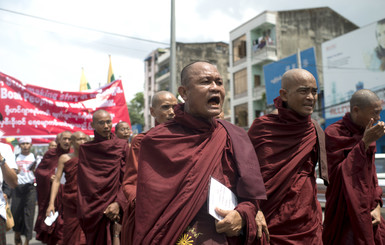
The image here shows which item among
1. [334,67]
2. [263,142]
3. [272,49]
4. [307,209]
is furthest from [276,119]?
[272,49]

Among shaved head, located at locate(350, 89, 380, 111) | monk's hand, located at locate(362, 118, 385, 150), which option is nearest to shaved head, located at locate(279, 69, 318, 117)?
monk's hand, located at locate(362, 118, 385, 150)

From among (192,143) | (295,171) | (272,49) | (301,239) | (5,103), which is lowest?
(301,239)

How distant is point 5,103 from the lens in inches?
285

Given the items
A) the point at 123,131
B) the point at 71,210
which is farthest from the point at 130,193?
the point at 123,131

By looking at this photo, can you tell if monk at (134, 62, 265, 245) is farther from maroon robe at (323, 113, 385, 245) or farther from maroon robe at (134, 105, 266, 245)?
maroon robe at (323, 113, 385, 245)

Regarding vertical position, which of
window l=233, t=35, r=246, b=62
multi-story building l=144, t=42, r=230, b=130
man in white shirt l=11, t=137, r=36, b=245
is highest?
multi-story building l=144, t=42, r=230, b=130

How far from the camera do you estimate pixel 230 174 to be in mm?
2076

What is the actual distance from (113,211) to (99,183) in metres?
0.54

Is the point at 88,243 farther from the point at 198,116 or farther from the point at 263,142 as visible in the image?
the point at 198,116

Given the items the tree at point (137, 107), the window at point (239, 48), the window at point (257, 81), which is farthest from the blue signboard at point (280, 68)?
the tree at point (137, 107)

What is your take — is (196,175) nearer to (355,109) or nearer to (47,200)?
(355,109)

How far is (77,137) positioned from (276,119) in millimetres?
3434

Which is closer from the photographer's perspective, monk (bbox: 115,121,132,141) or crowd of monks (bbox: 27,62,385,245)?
crowd of monks (bbox: 27,62,385,245)

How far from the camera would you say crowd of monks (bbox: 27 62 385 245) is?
1935 millimetres
